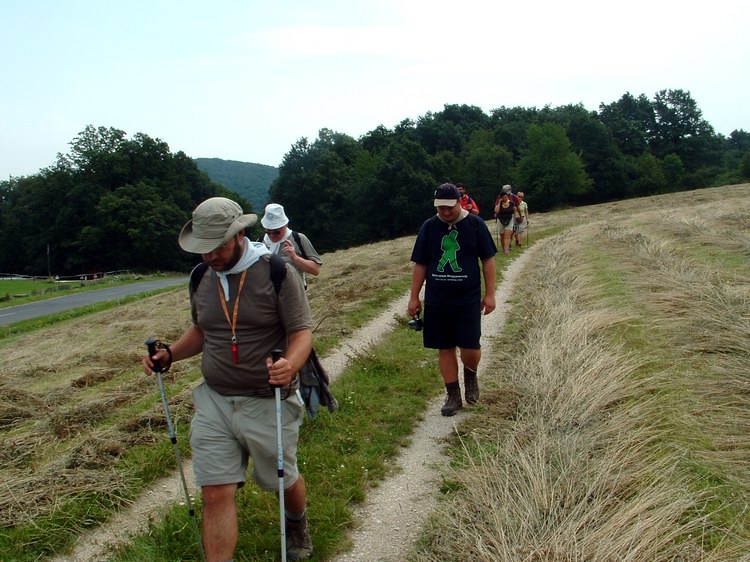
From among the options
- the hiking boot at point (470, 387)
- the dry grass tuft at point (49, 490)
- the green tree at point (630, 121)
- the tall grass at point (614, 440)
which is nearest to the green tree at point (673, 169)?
the green tree at point (630, 121)

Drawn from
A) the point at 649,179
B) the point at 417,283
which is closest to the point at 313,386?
the point at 417,283

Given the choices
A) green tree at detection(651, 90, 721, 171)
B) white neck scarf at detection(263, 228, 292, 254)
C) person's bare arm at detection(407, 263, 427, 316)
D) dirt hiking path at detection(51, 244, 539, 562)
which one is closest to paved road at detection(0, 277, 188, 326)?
white neck scarf at detection(263, 228, 292, 254)

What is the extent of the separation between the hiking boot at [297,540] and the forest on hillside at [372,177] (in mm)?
58866

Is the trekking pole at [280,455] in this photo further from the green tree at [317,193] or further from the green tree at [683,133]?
the green tree at [683,133]

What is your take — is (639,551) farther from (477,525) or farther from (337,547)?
(337,547)

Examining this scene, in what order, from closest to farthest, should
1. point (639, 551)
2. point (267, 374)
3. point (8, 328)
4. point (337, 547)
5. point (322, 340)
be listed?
point (639, 551) < point (267, 374) < point (337, 547) < point (322, 340) < point (8, 328)

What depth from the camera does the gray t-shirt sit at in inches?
135

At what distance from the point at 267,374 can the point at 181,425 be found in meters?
3.20

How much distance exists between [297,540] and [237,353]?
4.31 ft

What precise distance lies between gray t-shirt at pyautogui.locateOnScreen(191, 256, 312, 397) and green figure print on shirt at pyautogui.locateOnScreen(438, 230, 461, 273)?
8.64 feet

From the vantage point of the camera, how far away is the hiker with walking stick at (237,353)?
11.0 ft

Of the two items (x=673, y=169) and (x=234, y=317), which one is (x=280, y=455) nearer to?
(x=234, y=317)

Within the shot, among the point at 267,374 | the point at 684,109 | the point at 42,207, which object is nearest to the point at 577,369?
the point at 267,374

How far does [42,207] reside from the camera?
79.4 metres
